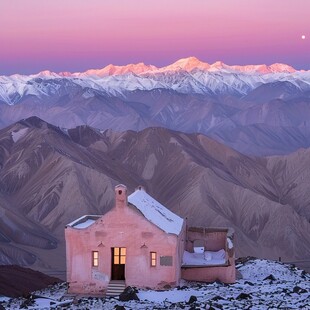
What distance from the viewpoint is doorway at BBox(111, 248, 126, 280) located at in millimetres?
28156

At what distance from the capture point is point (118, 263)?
Answer: 28.3 m

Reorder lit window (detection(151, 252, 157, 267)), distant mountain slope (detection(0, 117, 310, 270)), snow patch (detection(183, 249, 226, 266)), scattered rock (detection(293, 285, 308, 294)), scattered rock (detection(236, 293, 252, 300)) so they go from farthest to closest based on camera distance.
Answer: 1. distant mountain slope (detection(0, 117, 310, 270))
2. snow patch (detection(183, 249, 226, 266))
3. lit window (detection(151, 252, 157, 267))
4. scattered rock (detection(293, 285, 308, 294))
5. scattered rock (detection(236, 293, 252, 300))

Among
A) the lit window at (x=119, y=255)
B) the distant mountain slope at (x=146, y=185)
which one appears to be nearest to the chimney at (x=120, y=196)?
the lit window at (x=119, y=255)

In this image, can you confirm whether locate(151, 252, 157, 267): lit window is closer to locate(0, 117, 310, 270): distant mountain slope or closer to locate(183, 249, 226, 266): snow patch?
locate(183, 249, 226, 266): snow patch

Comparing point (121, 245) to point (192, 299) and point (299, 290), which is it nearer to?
point (192, 299)

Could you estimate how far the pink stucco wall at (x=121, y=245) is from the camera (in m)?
27.7

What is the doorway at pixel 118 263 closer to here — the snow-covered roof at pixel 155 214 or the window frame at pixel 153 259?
the window frame at pixel 153 259

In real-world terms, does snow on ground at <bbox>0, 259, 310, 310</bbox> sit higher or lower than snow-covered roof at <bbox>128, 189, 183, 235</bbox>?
lower

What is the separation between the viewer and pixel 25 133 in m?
105

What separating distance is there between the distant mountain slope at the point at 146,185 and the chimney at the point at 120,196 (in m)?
36.3

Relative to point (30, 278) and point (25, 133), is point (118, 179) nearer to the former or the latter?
point (25, 133)

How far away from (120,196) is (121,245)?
6.47ft

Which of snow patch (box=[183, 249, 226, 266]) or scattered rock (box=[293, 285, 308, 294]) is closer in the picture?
scattered rock (box=[293, 285, 308, 294])

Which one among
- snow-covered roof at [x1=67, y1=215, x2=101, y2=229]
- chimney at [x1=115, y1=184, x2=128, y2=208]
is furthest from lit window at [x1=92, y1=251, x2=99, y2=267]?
chimney at [x1=115, y1=184, x2=128, y2=208]
